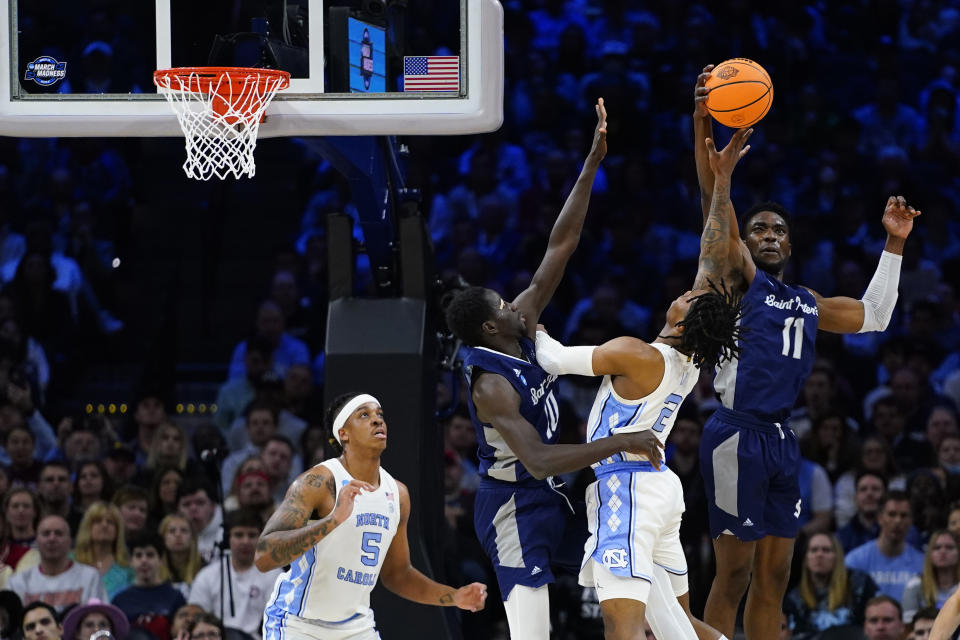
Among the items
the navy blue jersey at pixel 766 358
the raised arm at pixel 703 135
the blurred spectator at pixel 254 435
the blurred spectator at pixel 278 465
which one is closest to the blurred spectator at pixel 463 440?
the blurred spectator at pixel 278 465

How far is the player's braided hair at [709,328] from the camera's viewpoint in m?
5.96

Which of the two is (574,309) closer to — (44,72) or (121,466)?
(121,466)

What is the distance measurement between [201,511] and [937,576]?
4.25 metres

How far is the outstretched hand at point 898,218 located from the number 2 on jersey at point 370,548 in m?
2.68

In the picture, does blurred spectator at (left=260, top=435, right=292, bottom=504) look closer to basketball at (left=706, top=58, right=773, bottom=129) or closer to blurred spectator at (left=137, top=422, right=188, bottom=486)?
blurred spectator at (left=137, top=422, right=188, bottom=486)

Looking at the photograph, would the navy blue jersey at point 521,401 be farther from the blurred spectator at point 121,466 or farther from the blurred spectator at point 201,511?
the blurred spectator at point 121,466

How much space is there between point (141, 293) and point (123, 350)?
610 millimetres

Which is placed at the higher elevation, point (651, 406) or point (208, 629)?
point (651, 406)

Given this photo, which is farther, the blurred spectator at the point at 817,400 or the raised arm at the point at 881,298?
the blurred spectator at the point at 817,400

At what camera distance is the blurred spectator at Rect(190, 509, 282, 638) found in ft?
28.0

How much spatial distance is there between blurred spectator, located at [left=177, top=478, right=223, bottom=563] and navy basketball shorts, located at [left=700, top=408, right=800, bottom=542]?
370cm

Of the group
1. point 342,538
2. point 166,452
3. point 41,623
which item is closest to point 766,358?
point 342,538

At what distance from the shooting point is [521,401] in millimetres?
6281

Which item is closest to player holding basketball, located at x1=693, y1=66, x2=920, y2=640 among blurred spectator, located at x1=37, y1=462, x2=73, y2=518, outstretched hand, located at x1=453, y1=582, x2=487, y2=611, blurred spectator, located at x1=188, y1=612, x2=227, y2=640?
outstretched hand, located at x1=453, y1=582, x2=487, y2=611
